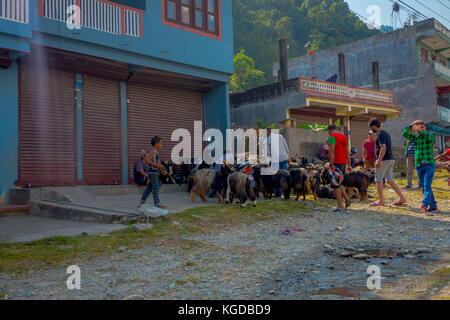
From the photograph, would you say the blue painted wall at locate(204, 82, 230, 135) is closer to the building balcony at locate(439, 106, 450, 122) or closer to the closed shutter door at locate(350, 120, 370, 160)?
the closed shutter door at locate(350, 120, 370, 160)

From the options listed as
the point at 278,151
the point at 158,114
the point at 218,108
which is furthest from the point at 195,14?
the point at 278,151

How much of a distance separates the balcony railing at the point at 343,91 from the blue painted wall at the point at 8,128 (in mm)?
15450

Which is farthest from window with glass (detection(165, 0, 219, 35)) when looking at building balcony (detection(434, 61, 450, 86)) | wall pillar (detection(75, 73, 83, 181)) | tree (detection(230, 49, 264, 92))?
Answer: tree (detection(230, 49, 264, 92))

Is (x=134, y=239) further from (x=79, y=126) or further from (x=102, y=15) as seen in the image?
(x=102, y=15)

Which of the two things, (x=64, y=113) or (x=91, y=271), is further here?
(x=64, y=113)

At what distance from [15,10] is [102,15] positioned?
234cm

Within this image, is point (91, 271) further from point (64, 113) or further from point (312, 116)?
point (312, 116)

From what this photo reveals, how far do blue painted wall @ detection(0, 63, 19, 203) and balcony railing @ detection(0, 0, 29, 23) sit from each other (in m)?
1.44

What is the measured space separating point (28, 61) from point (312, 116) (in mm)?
17277

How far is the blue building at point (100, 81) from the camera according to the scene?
9852mm

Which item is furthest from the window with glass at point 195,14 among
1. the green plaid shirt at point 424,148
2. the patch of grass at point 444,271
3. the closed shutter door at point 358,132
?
the closed shutter door at point 358,132

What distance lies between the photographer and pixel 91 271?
4.37 metres
